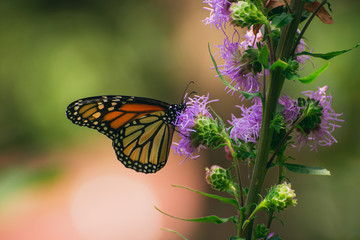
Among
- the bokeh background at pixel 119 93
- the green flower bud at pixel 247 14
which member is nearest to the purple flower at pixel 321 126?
the green flower bud at pixel 247 14

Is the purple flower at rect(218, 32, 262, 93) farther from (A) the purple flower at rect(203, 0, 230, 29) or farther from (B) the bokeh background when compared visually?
(B) the bokeh background

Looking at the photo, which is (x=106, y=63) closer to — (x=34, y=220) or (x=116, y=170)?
(x=116, y=170)

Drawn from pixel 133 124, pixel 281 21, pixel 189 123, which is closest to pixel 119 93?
pixel 133 124

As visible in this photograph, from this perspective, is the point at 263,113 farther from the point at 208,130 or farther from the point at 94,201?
the point at 94,201

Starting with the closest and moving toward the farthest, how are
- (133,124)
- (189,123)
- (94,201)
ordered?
(189,123)
(133,124)
(94,201)

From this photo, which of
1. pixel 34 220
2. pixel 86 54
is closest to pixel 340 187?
pixel 34 220

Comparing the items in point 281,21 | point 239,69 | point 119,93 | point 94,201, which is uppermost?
point 281,21
